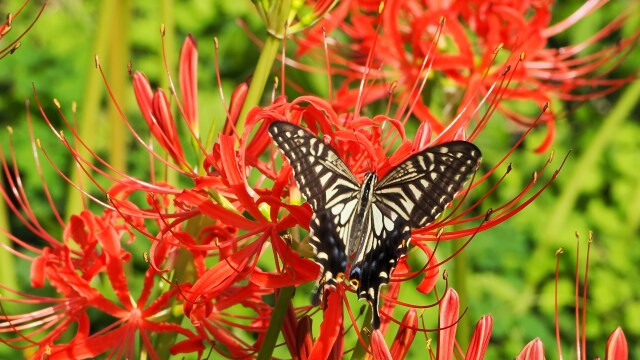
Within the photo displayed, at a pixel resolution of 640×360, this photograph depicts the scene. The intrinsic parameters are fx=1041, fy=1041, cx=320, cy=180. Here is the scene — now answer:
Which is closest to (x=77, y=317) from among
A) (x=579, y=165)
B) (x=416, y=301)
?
(x=416, y=301)

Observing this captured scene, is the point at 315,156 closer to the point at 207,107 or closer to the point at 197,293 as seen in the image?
the point at 197,293

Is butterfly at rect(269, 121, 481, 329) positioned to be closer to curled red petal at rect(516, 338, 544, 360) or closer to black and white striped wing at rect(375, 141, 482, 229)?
black and white striped wing at rect(375, 141, 482, 229)

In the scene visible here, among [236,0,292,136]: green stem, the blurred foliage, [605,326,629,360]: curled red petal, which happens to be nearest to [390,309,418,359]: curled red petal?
[605,326,629,360]: curled red petal

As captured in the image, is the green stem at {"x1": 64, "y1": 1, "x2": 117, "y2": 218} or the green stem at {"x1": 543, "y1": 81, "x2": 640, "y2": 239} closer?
the green stem at {"x1": 64, "y1": 1, "x2": 117, "y2": 218}

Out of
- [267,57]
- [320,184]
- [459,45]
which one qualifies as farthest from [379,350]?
[459,45]

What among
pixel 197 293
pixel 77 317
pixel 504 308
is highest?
pixel 197 293

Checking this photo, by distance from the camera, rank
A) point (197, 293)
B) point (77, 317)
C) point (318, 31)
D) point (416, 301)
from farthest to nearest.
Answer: point (416, 301) < point (318, 31) < point (77, 317) < point (197, 293)
